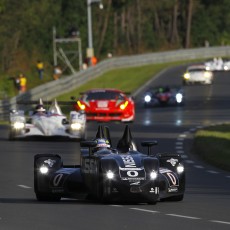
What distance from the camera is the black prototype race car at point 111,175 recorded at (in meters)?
15.8

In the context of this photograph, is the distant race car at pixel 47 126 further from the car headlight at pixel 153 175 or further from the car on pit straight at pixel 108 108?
the car headlight at pixel 153 175

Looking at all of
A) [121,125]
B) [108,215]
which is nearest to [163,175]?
[108,215]

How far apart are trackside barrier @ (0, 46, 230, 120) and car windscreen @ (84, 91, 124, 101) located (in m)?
1.66

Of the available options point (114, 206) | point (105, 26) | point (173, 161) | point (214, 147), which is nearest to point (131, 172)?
point (114, 206)

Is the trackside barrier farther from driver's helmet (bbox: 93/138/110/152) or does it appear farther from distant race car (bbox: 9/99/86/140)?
driver's helmet (bbox: 93/138/110/152)

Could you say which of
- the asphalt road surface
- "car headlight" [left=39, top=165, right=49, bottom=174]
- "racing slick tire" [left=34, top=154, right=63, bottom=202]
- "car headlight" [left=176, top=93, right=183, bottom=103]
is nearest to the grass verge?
the asphalt road surface

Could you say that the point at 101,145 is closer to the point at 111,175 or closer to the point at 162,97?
the point at 111,175

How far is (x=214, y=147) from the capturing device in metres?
28.1

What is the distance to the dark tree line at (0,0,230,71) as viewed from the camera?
326ft

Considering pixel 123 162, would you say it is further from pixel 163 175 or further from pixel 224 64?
pixel 224 64

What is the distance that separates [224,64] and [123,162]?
7621cm

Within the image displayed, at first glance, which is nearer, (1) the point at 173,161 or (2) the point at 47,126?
(1) the point at 173,161

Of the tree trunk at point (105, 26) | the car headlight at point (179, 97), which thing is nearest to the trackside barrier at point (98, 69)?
the car headlight at point (179, 97)

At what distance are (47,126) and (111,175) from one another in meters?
16.4
